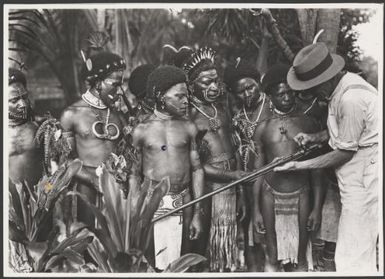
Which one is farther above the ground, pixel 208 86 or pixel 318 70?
pixel 318 70

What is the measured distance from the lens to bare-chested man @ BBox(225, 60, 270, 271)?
25.9ft

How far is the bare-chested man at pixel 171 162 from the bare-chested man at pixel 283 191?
60 centimetres

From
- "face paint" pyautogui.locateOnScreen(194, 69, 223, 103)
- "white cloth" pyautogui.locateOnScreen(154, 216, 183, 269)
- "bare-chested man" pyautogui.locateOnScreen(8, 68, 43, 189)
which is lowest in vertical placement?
"white cloth" pyautogui.locateOnScreen(154, 216, 183, 269)

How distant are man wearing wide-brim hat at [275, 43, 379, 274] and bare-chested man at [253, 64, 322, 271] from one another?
0.35 ft

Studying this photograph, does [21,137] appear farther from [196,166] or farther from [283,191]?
[283,191]

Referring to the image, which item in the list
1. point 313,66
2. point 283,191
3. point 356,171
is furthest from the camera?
point 283,191

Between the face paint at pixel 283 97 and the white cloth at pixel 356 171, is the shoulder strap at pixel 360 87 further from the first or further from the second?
the face paint at pixel 283 97

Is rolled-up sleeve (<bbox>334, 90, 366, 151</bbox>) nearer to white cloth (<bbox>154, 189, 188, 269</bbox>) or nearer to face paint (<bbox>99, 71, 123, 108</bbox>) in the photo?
white cloth (<bbox>154, 189, 188, 269</bbox>)

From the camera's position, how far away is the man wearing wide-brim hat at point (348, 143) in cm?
775

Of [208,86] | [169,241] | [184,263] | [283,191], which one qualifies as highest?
[208,86]

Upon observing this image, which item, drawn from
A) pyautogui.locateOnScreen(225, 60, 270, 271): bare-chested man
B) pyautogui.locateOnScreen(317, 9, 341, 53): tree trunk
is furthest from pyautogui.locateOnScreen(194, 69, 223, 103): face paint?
pyautogui.locateOnScreen(317, 9, 341, 53): tree trunk

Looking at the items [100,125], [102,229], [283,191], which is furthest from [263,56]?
[102,229]

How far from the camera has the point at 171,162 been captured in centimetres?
788

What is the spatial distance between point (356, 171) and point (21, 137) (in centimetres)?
308
